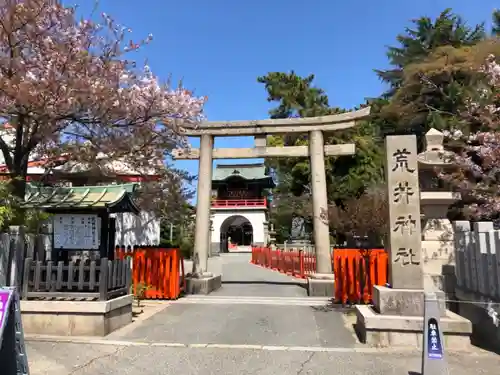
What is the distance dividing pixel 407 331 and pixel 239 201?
41.8 m

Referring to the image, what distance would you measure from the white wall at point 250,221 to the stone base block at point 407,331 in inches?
1556

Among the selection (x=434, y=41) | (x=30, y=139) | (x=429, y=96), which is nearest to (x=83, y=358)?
(x=30, y=139)

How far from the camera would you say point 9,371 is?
445 centimetres

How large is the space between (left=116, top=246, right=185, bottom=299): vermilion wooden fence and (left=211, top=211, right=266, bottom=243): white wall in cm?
3468

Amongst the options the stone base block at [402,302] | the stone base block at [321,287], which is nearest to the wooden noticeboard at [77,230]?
the stone base block at [402,302]

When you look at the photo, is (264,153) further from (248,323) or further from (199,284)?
(248,323)

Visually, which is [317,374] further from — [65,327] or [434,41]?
[434,41]

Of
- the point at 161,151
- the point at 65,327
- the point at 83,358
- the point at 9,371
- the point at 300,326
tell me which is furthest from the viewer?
the point at 161,151

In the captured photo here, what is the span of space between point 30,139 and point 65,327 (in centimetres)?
379

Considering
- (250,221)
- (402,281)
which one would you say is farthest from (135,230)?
(250,221)

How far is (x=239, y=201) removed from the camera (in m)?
48.2

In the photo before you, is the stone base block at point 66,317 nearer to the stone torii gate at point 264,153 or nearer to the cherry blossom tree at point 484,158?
the stone torii gate at point 264,153

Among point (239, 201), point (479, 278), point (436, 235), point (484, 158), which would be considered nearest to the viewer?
point (479, 278)

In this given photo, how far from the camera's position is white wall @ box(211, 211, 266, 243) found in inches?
1826
